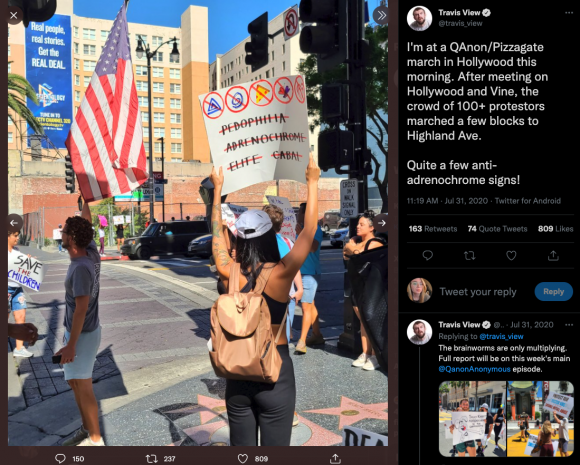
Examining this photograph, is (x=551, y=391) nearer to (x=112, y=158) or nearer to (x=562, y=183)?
(x=562, y=183)

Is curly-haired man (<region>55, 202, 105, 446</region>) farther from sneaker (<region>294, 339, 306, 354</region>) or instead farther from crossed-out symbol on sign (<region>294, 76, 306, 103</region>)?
sneaker (<region>294, 339, 306, 354</region>)

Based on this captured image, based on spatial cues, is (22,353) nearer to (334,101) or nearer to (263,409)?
(334,101)

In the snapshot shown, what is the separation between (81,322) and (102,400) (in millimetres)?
1730

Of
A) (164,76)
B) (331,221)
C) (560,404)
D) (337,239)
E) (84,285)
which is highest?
(164,76)

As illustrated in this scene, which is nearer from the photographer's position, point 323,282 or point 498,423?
point 498,423

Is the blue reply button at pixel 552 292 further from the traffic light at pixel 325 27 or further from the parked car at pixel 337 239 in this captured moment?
the parked car at pixel 337 239

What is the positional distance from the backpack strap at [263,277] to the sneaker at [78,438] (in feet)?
7.78

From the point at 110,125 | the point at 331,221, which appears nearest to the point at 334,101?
the point at 110,125

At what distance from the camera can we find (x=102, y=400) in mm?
5566

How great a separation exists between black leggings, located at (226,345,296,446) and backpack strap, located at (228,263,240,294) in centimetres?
40

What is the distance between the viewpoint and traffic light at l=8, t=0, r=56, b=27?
333cm

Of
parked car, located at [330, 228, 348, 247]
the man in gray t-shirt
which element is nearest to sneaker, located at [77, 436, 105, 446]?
the man in gray t-shirt

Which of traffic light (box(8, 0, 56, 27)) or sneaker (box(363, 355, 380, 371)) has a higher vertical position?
traffic light (box(8, 0, 56, 27))

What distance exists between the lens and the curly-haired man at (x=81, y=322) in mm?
4141
